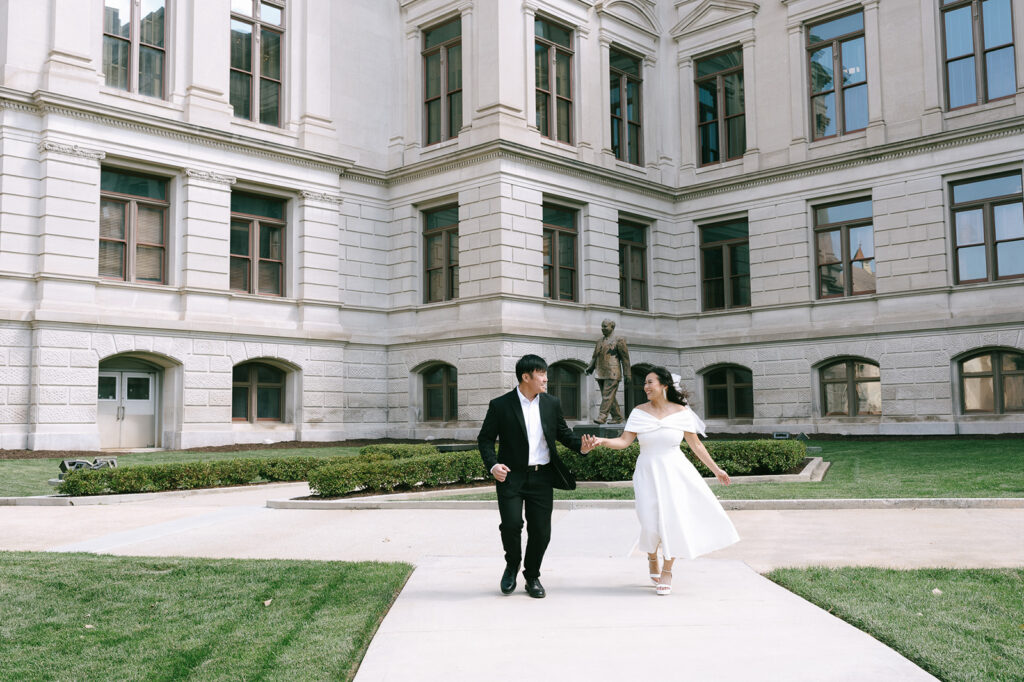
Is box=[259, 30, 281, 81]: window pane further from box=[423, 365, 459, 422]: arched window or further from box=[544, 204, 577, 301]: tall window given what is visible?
box=[423, 365, 459, 422]: arched window

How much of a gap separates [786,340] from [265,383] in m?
16.8

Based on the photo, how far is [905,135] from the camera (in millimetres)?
27562

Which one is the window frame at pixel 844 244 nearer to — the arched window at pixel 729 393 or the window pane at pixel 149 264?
the arched window at pixel 729 393

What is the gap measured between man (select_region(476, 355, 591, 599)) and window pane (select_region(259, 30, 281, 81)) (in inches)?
930

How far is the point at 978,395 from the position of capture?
26031 millimetres

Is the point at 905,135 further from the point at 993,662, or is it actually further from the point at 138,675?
the point at 138,675

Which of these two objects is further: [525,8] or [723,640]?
[525,8]

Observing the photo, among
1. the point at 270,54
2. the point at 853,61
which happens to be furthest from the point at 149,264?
the point at 853,61

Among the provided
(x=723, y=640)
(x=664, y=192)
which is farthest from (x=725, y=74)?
(x=723, y=640)

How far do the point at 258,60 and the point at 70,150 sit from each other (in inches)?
269

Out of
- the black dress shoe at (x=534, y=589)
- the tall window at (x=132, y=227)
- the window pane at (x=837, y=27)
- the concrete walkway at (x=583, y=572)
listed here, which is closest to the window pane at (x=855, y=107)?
the window pane at (x=837, y=27)

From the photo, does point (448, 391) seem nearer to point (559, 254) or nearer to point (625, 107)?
point (559, 254)

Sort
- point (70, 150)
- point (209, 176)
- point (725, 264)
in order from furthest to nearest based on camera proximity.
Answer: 1. point (725, 264)
2. point (209, 176)
3. point (70, 150)

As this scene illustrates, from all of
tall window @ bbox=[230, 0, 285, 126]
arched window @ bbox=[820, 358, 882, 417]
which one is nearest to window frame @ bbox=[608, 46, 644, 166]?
arched window @ bbox=[820, 358, 882, 417]
